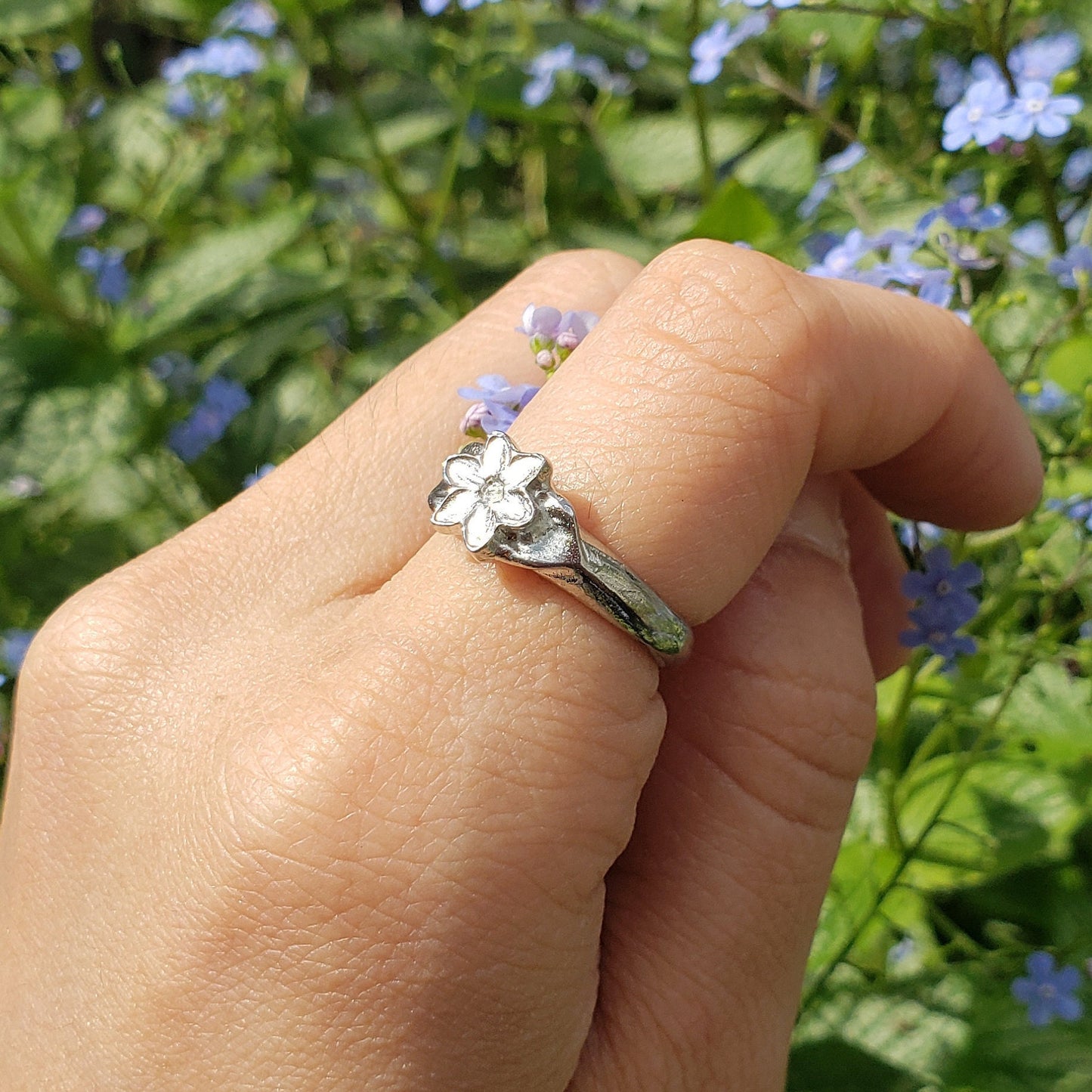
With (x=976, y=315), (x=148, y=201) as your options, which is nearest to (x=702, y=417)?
(x=976, y=315)

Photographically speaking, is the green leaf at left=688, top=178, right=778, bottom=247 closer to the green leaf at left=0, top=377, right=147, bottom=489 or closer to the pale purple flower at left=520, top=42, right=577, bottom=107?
the pale purple flower at left=520, top=42, right=577, bottom=107

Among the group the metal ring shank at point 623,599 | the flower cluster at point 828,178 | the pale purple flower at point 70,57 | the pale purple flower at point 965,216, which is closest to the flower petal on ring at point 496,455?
the metal ring shank at point 623,599

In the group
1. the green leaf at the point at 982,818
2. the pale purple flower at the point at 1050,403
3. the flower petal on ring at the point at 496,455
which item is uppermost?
the flower petal on ring at the point at 496,455

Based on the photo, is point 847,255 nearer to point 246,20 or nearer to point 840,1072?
point 840,1072

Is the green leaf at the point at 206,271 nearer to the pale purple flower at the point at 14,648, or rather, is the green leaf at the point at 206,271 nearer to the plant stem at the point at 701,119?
the pale purple flower at the point at 14,648

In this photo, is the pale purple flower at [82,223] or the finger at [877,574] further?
the pale purple flower at [82,223]
